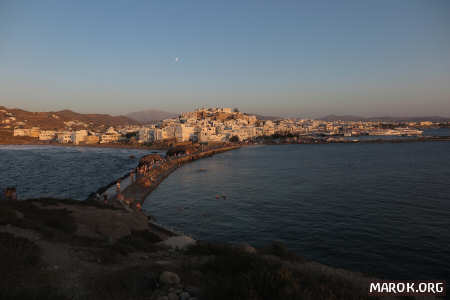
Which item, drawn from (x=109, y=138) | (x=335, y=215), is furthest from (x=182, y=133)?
(x=335, y=215)

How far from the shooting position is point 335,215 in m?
19.4

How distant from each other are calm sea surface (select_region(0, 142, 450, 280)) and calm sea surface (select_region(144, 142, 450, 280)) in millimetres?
53

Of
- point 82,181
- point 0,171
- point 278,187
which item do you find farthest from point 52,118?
point 278,187

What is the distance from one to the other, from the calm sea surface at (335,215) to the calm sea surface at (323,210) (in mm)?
53

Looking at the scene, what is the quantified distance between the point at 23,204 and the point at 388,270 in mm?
17607

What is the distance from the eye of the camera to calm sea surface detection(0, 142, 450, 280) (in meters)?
13.5

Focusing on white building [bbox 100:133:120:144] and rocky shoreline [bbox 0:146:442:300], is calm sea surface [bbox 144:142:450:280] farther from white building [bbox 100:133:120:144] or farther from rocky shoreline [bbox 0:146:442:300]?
white building [bbox 100:133:120:144]

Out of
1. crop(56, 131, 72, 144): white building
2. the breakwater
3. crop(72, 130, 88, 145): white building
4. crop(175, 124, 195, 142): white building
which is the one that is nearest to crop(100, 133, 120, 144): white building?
crop(72, 130, 88, 145): white building

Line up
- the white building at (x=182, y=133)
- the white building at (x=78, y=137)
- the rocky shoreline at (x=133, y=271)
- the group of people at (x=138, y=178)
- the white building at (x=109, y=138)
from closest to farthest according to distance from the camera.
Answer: the rocky shoreline at (x=133, y=271) → the group of people at (x=138, y=178) → the white building at (x=182, y=133) → the white building at (x=78, y=137) → the white building at (x=109, y=138)

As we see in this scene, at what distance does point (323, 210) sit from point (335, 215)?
4.68 feet

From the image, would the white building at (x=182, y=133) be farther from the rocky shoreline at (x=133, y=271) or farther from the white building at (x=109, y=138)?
the rocky shoreline at (x=133, y=271)

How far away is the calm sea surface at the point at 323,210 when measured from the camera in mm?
13461

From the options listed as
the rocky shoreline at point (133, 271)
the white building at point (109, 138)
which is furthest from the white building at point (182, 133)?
the rocky shoreline at point (133, 271)

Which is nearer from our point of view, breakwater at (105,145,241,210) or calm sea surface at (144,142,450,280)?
calm sea surface at (144,142,450,280)
